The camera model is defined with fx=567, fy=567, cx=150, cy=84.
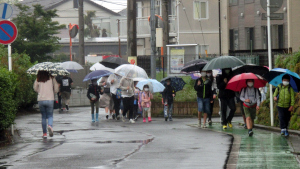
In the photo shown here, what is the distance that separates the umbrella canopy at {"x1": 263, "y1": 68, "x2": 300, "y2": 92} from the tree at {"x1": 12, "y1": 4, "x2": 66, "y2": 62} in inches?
697

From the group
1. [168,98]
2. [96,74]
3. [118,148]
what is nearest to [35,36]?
[96,74]

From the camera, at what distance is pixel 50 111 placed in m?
14.2

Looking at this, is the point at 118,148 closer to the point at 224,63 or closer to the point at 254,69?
the point at 224,63

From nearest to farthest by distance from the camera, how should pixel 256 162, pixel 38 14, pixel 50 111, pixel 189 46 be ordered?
1. pixel 256 162
2. pixel 50 111
3. pixel 189 46
4. pixel 38 14

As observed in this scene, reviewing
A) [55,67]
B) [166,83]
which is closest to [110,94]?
[166,83]

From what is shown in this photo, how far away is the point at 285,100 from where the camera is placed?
44.2 ft

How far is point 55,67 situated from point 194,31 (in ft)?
96.3

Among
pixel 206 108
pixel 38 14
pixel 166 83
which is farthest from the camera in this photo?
pixel 38 14

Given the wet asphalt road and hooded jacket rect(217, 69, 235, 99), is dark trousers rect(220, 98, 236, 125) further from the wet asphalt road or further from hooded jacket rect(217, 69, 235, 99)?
the wet asphalt road

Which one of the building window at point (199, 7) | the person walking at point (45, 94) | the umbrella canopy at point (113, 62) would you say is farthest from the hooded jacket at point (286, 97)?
the building window at point (199, 7)

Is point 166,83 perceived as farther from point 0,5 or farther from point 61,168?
point 61,168

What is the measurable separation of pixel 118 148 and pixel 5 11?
215 inches

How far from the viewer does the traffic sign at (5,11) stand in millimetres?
14570

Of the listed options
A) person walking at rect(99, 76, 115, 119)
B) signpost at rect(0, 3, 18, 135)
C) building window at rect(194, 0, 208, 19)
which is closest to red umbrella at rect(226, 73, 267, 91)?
signpost at rect(0, 3, 18, 135)
